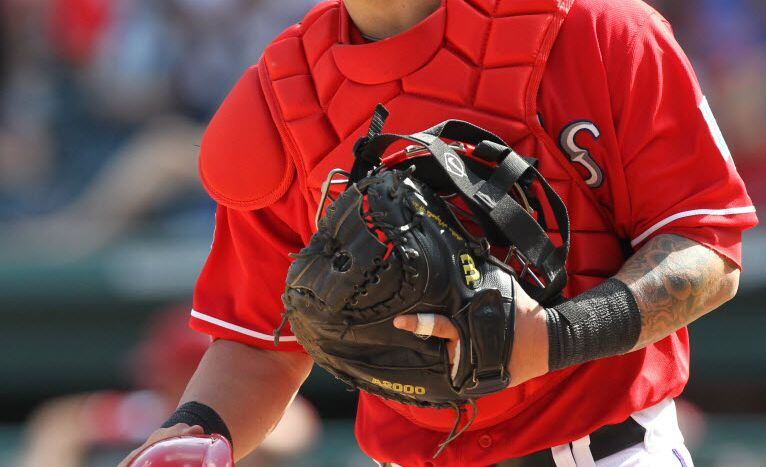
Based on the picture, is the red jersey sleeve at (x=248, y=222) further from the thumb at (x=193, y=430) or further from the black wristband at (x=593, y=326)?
the black wristband at (x=593, y=326)

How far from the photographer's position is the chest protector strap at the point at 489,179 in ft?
5.61

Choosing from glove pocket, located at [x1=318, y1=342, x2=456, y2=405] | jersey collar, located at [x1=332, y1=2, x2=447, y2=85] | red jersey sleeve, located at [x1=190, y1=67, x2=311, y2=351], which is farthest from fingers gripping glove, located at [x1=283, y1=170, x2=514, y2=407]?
red jersey sleeve, located at [x1=190, y1=67, x2=311, y2=351]

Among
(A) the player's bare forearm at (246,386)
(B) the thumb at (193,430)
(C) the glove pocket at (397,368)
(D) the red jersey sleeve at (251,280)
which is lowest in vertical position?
(A) the player's bare forearm at (246,386)

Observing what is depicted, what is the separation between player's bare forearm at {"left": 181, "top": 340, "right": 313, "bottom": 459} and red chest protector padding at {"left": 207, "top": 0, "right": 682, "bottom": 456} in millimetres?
268

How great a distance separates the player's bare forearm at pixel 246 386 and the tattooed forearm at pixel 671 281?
0.81 meters

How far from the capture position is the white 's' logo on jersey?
1.84 meters

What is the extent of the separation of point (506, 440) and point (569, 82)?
646 millimetres

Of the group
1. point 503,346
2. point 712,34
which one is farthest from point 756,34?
point 503,346

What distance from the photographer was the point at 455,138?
182cm

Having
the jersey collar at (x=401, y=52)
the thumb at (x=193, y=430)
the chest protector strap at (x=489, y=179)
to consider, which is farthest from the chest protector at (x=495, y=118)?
the thumb at (x=193, y=430)

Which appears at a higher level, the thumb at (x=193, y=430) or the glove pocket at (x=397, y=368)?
the glove pocket at (x=397, y=368)

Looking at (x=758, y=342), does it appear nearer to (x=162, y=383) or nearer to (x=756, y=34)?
(x=756, y=34)

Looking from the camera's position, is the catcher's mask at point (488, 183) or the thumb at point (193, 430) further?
the thumb at point (193, 430)

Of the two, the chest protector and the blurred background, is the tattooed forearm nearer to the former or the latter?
the chest protector
